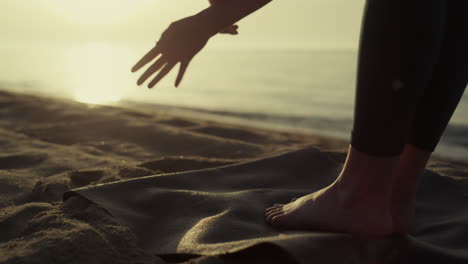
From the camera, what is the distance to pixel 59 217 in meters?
1.29

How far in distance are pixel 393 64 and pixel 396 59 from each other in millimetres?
14

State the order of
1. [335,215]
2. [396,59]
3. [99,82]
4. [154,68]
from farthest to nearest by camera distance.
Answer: [99,82]
[154,68]
[335,215]
[396,59]

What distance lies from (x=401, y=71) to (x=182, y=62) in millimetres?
613

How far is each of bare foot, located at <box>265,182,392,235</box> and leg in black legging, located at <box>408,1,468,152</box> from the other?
0.26 meters

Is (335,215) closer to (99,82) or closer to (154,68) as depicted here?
(154,68)

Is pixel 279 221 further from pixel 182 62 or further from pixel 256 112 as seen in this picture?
pixel 256 112

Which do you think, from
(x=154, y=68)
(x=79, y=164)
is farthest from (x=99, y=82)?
(x=154, y=68)

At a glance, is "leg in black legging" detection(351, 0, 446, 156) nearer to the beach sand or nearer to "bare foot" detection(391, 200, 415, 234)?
"bare foot" detection(391, 200, 415, 234)

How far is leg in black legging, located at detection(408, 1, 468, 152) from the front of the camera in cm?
121

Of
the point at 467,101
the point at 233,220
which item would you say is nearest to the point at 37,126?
the point at 233,220

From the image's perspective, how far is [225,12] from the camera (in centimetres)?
129

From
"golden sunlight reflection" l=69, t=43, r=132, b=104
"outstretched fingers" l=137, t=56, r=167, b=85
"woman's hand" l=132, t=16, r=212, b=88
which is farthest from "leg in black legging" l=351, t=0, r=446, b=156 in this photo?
"golden sunlight reflection" l=69, t=43, r=132, b=104

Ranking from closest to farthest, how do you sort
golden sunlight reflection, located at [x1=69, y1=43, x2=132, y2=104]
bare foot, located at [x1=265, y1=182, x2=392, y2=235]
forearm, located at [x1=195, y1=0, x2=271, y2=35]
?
bare foot, located at [x1=265, y1=182, x2=392, y2=235], forearm, located at [x1=195, y1=0, x2=271, y2=35], golden sunlight reflection, located at [x1=69, y1=43, x2=132, y2=104]

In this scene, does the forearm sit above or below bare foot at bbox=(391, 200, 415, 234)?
above
